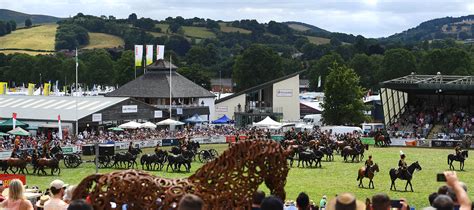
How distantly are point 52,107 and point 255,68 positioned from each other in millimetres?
56371

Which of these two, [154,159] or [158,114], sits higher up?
[158,114]

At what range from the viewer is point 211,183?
1401 centimetres

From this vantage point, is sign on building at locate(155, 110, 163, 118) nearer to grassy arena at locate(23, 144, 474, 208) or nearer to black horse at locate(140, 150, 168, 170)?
grassy arena at locate(23, 144, 474, 208)

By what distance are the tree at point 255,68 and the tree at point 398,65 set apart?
1461 cm

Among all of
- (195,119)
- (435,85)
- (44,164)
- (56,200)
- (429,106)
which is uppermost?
(435,85)

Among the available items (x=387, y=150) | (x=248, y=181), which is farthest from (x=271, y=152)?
(x=387, y=150)

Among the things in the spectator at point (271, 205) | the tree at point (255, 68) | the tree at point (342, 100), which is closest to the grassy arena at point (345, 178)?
the spectator at point (271, 205)

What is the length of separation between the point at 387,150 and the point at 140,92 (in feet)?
93.5

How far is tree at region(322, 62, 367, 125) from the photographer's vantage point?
226 ft

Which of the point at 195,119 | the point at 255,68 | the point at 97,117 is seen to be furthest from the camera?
the point at 255,68

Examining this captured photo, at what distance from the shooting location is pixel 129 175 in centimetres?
1320

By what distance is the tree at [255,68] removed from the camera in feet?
366

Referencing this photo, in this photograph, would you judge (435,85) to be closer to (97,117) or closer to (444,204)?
(97,117)


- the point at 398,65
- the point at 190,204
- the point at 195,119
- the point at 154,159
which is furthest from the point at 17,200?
the point at 398,65
